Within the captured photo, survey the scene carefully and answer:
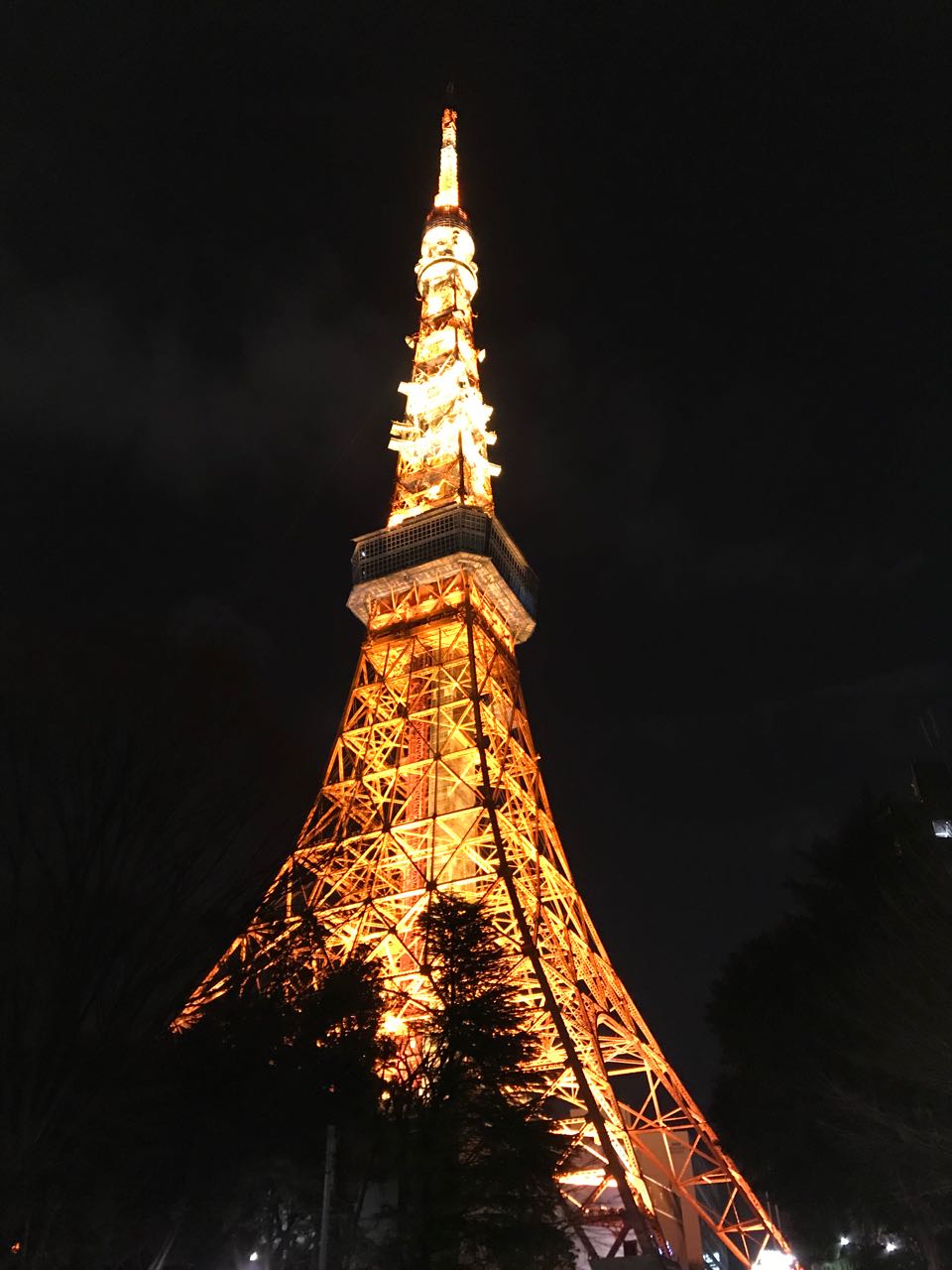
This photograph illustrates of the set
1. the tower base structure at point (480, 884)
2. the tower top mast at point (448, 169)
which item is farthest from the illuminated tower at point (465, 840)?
the tower top mast at point (448, 169)

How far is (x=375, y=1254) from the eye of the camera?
11141mm

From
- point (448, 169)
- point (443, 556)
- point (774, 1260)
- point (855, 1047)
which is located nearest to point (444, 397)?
point (443, 556)

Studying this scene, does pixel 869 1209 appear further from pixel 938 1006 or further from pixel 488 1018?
pixel 488 1018

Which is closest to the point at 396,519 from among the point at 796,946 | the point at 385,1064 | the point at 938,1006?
the point at 796,946

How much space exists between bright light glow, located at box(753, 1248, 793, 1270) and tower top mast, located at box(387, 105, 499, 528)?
18809 millimetres

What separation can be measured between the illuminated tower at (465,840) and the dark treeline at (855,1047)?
1680mm

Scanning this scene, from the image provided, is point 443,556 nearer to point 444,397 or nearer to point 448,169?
point 444,397

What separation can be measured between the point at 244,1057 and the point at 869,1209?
12.5 m

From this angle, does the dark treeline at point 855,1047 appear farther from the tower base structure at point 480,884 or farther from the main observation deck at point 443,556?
the main observation deck at point 443,556

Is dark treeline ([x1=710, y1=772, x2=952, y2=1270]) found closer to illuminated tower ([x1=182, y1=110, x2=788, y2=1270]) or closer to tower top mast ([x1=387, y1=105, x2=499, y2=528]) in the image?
illuminated tower ([x1=182, y1=110, x2=788, y2=1270])

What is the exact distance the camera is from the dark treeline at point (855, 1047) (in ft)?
42.8

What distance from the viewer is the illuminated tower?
51.8 feet

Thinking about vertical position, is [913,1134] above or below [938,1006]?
below

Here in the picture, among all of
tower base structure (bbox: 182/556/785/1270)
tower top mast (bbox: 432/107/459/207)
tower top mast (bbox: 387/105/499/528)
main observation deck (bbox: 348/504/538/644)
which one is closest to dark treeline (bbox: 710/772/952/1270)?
tower base structure (bbox: 182/556/785/1270)
